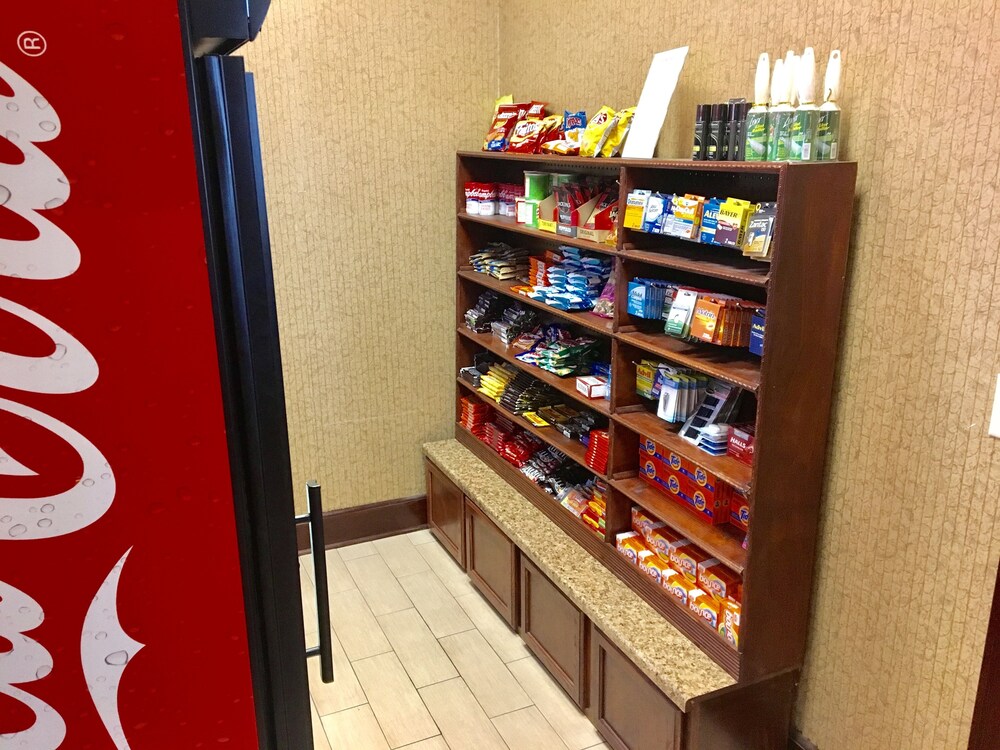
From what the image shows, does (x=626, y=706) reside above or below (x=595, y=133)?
below

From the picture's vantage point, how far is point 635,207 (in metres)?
2.57

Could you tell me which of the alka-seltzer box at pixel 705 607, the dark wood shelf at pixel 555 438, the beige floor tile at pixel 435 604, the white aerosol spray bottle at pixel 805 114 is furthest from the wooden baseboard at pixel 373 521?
the white aerosol spray bottle at pixel 805 114

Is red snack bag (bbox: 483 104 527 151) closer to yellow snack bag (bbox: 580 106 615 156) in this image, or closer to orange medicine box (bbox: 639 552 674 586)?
yellow snack bag (bbox: 580 106 615 156)

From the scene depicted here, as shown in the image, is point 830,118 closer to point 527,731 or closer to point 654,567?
point 654,567

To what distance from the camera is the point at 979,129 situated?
186 cm

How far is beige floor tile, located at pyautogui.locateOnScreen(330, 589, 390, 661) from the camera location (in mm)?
3322

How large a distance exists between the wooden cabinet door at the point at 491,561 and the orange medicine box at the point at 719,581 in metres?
0.95

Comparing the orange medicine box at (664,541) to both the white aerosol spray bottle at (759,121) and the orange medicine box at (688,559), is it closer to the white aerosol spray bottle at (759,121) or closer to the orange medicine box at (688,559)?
the orange medicine box at (688,559)

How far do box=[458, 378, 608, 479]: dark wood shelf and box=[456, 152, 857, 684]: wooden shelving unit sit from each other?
248 millimetres

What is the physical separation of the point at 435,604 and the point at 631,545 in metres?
1.22

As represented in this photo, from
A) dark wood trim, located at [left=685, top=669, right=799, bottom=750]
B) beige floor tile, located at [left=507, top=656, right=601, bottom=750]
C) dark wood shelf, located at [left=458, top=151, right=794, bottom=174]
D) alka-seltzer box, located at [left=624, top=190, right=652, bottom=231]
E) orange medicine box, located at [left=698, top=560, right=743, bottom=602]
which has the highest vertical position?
dark wood shelf, located at [left=458, top=151, right=794, bottom=174]

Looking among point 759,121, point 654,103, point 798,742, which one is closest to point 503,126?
point 654,103

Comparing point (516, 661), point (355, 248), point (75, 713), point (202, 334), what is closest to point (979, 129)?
point (202, 334)

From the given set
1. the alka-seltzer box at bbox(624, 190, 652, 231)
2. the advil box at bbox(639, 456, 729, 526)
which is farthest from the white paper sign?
the advil box at bbox(639, 456, 729, 526)
